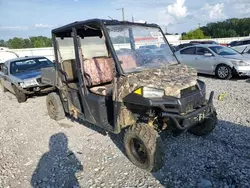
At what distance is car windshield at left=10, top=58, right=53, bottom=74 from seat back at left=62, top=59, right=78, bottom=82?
3.86m

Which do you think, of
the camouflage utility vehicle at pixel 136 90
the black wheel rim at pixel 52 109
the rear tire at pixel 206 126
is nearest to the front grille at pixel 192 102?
the camouflage utility vehicle at pixel 136 90

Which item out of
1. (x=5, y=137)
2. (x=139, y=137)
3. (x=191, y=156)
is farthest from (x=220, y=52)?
(x=5, y=137)

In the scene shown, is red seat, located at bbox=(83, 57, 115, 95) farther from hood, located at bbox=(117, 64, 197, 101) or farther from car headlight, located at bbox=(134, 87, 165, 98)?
car headlight, located at bbox=(134, 87, 165, 98)

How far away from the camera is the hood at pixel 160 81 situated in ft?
10.2

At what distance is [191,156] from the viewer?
12.2ft

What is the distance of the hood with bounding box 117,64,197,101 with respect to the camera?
10.2 ft

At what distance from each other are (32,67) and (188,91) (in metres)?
6.81

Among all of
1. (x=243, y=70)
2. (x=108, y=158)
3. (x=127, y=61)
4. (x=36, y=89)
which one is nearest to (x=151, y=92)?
(x=127, y=61)

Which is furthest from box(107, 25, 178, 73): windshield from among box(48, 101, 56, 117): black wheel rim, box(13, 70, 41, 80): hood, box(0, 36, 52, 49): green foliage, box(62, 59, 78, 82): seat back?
box(0, 36, 52, 49): green foliage

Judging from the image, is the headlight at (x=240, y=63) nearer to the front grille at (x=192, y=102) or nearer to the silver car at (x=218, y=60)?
the silver car at (x=218, y=60)

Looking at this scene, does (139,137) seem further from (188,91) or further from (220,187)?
(220,187)

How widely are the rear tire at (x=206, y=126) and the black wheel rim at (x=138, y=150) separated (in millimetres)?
1326

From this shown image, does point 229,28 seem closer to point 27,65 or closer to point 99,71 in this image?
point 27,65

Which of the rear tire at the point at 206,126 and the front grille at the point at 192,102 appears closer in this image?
the front grille at the point at 192,102
